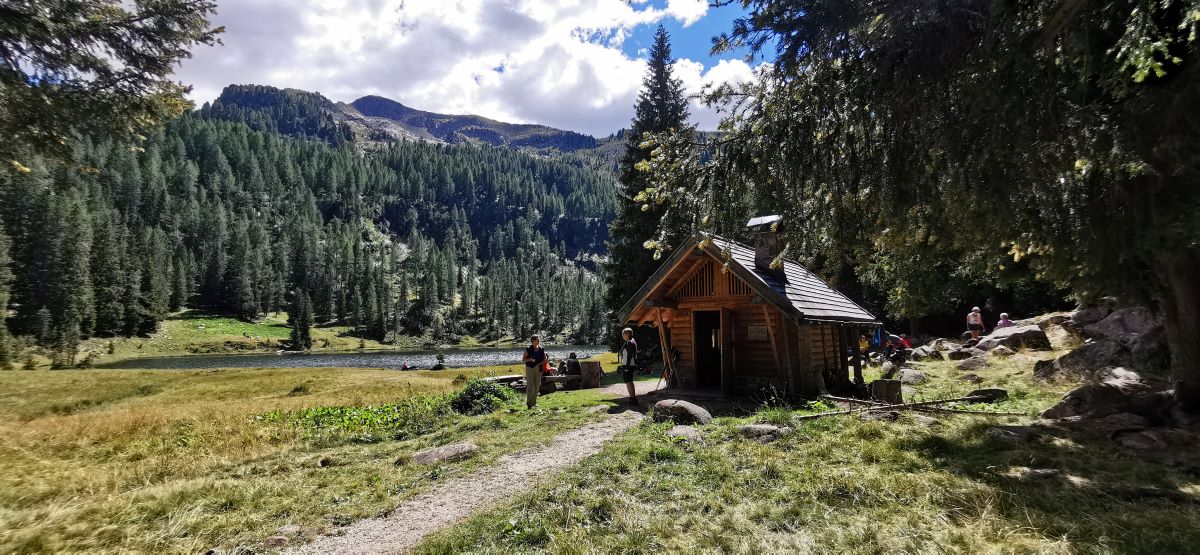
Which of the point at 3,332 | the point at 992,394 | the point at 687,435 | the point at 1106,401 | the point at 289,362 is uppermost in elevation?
the point at 3,332

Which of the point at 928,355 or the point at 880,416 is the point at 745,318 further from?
the point at 928,355

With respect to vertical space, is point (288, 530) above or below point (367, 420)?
above

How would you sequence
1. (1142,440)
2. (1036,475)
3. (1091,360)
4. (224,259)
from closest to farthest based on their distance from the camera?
(1036,475) → (1142,440) → (1091,360) → (224,259)

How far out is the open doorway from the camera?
1694 centimetres

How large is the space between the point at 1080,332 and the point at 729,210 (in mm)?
21103

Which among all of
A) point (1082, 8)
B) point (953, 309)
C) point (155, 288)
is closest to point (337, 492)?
point (1082, 8)

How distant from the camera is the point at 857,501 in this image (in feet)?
18.4

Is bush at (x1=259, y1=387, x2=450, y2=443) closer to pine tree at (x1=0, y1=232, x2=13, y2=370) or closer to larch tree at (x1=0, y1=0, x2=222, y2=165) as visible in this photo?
larch tree at (x1=0, y1=0, x2=222, y2=165)

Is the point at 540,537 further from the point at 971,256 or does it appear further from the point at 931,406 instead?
the point at 971,256

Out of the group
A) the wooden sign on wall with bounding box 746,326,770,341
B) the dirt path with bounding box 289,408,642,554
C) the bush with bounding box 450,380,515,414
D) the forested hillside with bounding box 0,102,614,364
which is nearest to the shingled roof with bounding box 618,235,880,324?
the wooden sign on wall with bounding box 746,326,770,341

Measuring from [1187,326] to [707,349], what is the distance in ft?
36.6

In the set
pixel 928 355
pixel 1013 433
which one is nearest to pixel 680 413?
pixel 1013 433

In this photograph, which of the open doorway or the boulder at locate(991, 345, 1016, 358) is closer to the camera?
the open doorway

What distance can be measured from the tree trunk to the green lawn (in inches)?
91.6
